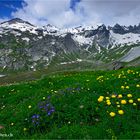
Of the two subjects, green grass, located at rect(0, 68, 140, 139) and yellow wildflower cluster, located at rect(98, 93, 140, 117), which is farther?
yellow wildflower cluster, located at rect(98, 93, 140, 117)

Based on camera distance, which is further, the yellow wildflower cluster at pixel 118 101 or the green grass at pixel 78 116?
the yellow wildflower cluster at pixel 118 101

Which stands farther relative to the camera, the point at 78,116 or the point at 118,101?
the point at 118,101

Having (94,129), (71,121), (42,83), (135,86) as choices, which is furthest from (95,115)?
(42,83)

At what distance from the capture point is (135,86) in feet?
43.0

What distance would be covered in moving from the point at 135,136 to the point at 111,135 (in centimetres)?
78

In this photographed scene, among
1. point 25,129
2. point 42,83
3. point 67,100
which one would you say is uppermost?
point 42,83

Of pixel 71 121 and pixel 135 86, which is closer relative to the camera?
pixel 71 121

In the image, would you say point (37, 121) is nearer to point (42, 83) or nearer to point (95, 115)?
point (95, 115)

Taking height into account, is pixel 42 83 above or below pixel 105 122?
above

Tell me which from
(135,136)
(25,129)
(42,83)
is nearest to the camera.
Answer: (135,136)

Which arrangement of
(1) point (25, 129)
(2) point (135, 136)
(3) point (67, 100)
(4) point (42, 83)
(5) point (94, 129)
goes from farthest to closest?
1. (4) point (42, 83)
2. (3) point (67, 100)
3. (1) point (25, 129)
4. (5) point (94, 129)
5. (2) point (135, 136)

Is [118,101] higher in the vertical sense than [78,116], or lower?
higher

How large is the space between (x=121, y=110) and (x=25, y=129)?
12.1ft

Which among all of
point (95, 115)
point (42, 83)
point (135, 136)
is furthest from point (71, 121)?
point (42, 83)
